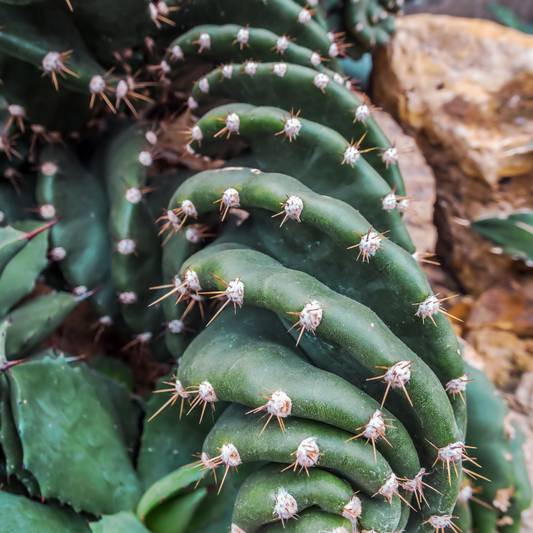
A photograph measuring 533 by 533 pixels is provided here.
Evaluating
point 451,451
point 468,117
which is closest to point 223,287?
point 451,451

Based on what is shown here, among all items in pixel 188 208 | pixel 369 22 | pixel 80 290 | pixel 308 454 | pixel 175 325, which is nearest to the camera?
pixel 308 454

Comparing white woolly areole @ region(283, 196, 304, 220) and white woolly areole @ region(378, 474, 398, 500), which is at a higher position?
white woolly areole @ region(283, 196, 304, 220)

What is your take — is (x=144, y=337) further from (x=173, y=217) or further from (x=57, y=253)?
(x=173, y=217)

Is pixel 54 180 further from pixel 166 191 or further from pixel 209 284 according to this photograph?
pixel 209 284

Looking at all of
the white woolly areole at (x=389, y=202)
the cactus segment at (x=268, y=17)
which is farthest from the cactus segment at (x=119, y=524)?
the cactus segment at (x=268, y=17)

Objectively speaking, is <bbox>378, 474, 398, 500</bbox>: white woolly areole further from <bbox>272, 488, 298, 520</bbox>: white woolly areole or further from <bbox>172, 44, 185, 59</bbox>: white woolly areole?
<bbox>172, 44, 185, 59</bbox>: white woolly areole

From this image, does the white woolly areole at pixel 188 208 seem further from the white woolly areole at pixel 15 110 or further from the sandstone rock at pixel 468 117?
the sandstone rock at pixel 468 117

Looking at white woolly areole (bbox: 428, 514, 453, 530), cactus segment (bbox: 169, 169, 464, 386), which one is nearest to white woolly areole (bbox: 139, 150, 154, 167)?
cactus segment (bbox: 169, 169, 464, 386)
